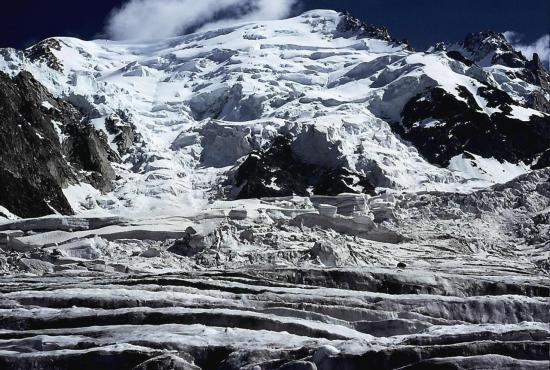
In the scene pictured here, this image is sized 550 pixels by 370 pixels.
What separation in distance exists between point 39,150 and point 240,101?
1525 inches

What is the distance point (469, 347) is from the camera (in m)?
25.7

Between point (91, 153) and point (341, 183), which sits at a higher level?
point (91, 153)

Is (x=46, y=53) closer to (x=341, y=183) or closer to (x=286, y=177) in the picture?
(x=286, y=177)

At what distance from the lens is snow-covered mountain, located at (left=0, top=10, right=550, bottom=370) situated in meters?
29.4

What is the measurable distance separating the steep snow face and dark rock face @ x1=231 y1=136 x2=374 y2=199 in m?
1.75

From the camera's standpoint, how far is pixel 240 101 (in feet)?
462

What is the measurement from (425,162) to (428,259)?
61542 mm

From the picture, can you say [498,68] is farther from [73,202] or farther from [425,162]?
[73,202]

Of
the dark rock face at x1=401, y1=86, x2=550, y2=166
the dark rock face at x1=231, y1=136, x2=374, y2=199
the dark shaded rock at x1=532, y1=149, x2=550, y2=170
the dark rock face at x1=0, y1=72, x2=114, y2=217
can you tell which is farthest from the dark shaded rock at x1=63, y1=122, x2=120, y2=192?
the dark shaded rock at x1=532, y1=149, x2=550, y2=170

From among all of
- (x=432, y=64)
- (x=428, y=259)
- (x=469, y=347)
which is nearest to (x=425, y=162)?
(x=432, y=64)

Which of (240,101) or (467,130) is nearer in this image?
(467,130)

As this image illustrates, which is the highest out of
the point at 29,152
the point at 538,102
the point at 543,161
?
the point at 538,102

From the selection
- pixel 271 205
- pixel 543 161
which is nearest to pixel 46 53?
pixel 271 205

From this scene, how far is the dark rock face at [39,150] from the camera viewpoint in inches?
4109
